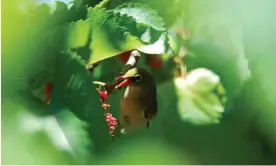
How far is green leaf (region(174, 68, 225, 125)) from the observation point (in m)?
0.97

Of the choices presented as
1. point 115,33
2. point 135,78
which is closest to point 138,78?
point 135,78

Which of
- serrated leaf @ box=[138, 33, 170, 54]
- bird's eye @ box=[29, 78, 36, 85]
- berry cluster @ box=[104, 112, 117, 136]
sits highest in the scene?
serrated leaf @ box=[138, 33, 170, 54]

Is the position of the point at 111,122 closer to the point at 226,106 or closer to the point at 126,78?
the point at 126,78

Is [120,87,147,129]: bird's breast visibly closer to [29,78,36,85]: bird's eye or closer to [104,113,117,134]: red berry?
[104,113,117,134]: red berry

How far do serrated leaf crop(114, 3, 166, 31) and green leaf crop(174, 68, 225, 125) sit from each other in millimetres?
171

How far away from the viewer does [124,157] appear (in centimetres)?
93

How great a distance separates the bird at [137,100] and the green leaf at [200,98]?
0.05 m

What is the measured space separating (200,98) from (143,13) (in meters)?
0.23

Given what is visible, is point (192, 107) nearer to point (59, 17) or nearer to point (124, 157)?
point (124, 157)

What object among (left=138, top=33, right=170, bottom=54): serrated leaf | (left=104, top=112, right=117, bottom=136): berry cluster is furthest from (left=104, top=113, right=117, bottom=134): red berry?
(left=138, top=33, right=170, bottom=54): serrated leaf

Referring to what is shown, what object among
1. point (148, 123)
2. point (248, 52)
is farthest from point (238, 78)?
point (148, 123)

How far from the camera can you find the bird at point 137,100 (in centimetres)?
90

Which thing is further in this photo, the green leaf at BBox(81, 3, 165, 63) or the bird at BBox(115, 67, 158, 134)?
the bird at BBox(115, 67, 158, 134)

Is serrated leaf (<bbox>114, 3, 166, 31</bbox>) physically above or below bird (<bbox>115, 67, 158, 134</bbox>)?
above
